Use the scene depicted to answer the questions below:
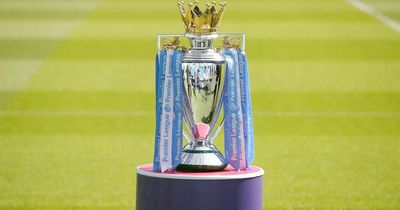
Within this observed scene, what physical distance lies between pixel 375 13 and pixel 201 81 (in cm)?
1910

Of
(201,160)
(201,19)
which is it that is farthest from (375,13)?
(201,160)

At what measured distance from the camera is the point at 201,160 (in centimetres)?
829

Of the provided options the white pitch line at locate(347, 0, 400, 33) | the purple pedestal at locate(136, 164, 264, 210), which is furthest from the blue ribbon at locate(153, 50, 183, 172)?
the white pitch line at locate(347, 0, 400, 33)

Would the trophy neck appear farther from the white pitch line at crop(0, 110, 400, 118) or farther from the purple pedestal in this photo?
the white pitch line at crop(0, 110, 400, 118)

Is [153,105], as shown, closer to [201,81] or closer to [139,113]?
[139,113]

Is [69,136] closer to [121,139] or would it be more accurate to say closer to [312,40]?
[121,139]

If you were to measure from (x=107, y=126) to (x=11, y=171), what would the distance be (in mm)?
2630

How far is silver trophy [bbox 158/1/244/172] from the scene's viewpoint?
27.2 ft

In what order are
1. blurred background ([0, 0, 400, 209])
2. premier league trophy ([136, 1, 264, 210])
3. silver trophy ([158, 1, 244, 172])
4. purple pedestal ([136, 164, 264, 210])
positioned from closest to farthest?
purple pedestal ([136, 164, 264, 210]) < premier league trophy ([136, 1, 264, 210]) < silver trophy ([158, 1, 244, 172]) < blurred background ([0, 0, 400, 209])

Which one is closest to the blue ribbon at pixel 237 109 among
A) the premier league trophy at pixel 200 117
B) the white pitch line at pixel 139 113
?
the premier league trophy at pixel 200 117

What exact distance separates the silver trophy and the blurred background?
234cm

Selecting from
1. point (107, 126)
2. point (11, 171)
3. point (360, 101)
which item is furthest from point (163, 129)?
point (360, 101)

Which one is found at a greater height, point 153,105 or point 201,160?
point 153,105

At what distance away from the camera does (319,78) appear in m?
18.2
